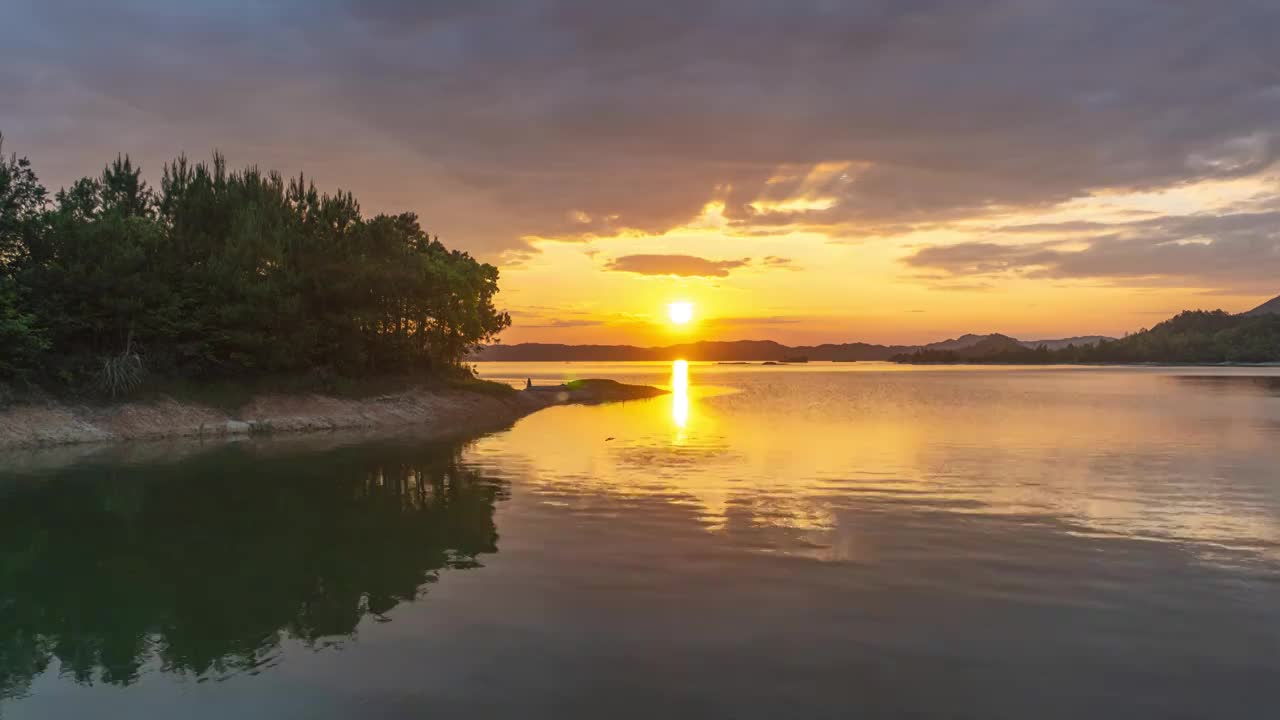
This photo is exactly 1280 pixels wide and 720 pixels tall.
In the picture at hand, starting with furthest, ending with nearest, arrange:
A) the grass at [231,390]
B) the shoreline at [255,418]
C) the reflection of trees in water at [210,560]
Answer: the grass at [231,390] < the shoreline at [255,418] < the reflection of trees in water at [210,560]

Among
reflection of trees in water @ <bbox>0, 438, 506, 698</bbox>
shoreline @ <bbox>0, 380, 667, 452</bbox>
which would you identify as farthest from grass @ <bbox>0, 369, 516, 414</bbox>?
reflection of trees in water @ <bbox>0, 438, 506, 698</bbox>

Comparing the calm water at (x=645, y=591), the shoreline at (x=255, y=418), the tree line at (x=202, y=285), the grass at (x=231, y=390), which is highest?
the tree line at (x=202, y=285)

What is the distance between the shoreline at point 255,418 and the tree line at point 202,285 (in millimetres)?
2480

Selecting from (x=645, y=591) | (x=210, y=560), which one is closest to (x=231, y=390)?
(x=210, y=560)

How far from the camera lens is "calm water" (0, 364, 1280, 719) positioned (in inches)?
403

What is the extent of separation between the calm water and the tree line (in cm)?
1761

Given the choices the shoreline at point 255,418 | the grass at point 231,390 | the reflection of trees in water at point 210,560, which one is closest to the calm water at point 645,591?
the reflection of trees in water at point 210,560

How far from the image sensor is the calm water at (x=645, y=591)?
10234mm

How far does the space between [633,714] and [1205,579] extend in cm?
1333

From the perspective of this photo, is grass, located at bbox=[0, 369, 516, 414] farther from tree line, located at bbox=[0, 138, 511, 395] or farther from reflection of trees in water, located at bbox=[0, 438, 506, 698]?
reflection of trees in water, located at bbox=[0, 438, 506, 698]

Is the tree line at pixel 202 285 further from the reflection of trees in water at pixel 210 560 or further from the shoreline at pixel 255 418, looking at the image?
the reflection of trees in water at pixel 210 560

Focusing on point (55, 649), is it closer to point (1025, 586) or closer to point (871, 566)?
point (871, 566)

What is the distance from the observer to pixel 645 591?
1472 cm

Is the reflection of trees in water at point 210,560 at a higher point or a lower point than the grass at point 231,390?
lower
